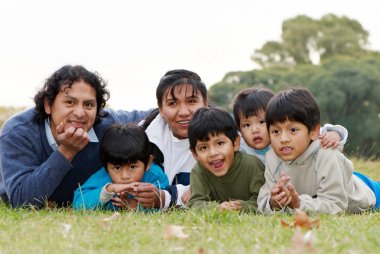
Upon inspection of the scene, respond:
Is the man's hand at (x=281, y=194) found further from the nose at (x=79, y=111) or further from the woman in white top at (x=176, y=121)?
the nose at (x=79, y=111)

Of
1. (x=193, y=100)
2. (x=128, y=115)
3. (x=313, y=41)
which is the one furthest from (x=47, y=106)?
(x=313, y=41)

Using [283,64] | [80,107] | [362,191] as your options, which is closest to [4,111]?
[80,107]

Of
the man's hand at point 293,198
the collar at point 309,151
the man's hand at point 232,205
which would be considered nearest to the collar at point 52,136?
the man's hand at point 232,205

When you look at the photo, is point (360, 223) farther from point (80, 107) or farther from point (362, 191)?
point (80, 107)

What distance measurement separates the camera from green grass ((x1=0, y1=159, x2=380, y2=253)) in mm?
3816

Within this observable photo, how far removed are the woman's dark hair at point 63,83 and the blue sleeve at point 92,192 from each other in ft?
2.62

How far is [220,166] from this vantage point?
5676mm

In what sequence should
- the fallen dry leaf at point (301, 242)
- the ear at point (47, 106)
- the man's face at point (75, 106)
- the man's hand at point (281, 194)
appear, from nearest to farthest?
the fallen dry leaf at point (301, 242), the man's hand at point (281, 194), the man's face at point (75, 106), the ear at point (47, 106)

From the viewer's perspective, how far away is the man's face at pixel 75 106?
20.2 feet

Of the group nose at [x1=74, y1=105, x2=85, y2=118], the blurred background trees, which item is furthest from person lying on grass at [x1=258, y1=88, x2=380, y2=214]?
the blurred background trees

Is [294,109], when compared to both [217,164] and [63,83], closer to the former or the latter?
[217,164]

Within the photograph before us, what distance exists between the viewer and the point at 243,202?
561cm

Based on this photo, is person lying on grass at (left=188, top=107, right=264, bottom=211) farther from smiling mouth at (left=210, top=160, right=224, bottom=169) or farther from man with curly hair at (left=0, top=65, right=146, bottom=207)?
man with curly hair at (left=0, top=65, right=146, bottom=207)

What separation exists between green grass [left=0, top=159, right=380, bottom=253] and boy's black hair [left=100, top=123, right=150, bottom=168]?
937 mm
